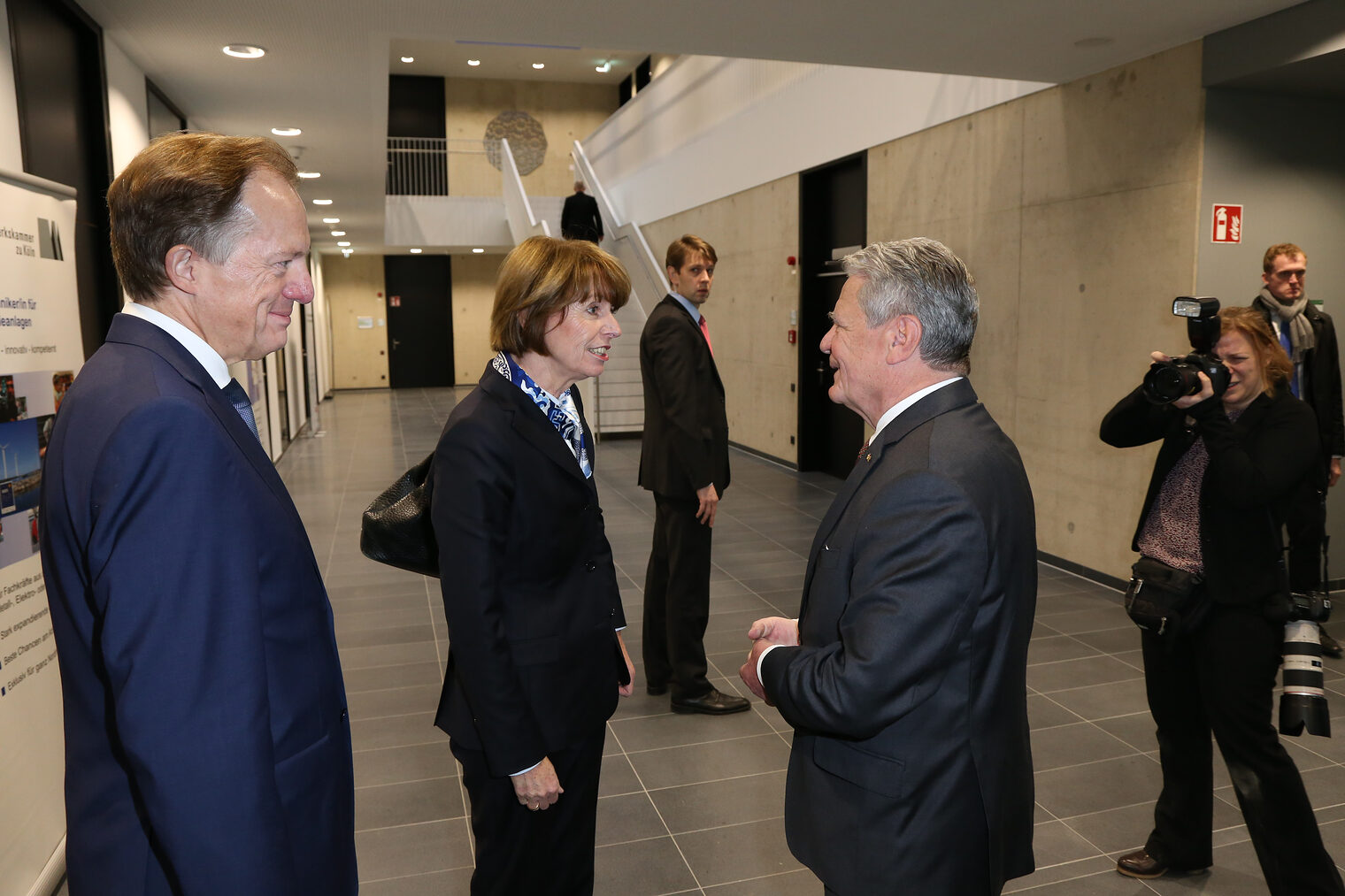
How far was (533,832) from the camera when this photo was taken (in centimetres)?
184

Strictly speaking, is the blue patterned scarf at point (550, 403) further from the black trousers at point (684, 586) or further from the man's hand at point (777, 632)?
the black trousers at point (684, 586)

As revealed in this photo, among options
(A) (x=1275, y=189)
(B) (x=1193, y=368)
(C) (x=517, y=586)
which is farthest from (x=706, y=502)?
(A) (x=1275, y=189)

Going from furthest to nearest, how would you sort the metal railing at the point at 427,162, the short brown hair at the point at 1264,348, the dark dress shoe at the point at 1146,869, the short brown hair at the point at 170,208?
1. the metal railing at the point at 427,162
2. the dark dress shoe at the point at 1146,869
3. the short brown hair at the point at 1264,348
4. the short brown hair at the point at 170,208

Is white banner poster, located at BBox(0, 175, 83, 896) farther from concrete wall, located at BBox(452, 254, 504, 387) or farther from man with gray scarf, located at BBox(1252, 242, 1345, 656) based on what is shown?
concrete wall, located at BBox(452, 254, 504, 387)

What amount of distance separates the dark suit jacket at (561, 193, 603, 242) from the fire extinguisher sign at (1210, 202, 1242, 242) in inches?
416

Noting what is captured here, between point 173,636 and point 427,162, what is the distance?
19.9m

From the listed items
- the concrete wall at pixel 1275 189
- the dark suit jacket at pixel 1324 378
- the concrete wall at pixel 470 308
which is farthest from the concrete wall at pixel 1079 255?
the concrete wall at pixel 470 308

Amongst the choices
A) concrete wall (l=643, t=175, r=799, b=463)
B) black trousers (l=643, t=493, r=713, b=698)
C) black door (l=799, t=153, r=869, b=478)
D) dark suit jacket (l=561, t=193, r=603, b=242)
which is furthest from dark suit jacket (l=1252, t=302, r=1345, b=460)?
dark suit jacket (l=561, t=193, r=603, b=242)

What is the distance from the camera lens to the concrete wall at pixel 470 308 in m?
20.8

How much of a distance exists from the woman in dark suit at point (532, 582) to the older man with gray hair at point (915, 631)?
0.45 meters

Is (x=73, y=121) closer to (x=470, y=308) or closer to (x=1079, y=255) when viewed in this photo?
(x=1079, y=255)

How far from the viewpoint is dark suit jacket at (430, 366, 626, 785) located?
1680mm

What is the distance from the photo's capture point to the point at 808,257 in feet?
29.7

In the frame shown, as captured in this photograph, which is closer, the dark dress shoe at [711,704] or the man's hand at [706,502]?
the man's hand at [706,502]
